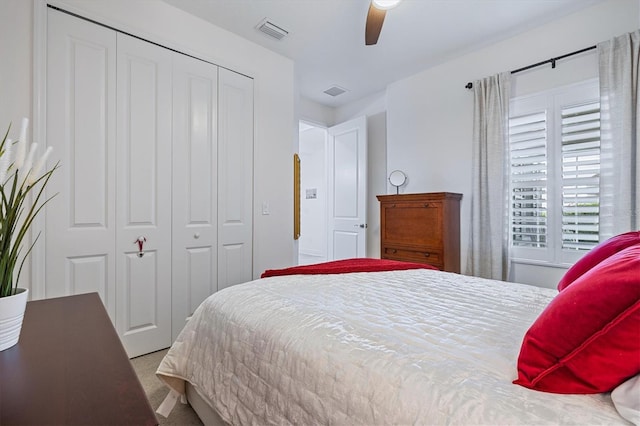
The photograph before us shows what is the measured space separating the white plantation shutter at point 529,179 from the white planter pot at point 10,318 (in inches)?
136

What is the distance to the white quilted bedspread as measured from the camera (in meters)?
0.69

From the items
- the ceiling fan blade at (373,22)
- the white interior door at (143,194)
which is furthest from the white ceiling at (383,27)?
the white interior door at (143,194)

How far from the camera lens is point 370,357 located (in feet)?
2.85

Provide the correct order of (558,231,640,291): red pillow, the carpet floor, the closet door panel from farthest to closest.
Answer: the closet door panel
the carpet floor
(558,231,640,291): red pillow

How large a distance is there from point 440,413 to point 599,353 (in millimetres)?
359

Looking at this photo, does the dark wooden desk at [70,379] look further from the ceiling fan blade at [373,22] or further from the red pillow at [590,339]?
the ceiling fan blade at [373,22]

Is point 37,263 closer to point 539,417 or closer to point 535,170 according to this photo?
point 539,417

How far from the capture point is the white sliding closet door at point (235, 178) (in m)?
2.88

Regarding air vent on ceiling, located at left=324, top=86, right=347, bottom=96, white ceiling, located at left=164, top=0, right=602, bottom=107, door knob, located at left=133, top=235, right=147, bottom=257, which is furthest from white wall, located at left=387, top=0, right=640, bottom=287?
door knob, located at left=133, top=235, right=147, bottom=257

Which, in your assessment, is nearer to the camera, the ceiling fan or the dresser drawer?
the ceiling fan

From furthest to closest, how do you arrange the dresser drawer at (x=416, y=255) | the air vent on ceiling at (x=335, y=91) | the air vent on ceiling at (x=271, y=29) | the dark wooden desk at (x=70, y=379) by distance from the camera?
the air vent on ceiling at (x=335, y=91), the dresser drawer at (x=416, y=255), the air vent on ceiling at (x=271, y=29), the dark wooden desk at (x=70, y=379)

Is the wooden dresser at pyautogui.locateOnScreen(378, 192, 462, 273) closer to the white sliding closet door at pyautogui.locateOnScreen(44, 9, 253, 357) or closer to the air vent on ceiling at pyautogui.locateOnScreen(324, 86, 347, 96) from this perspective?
the white sliding closet door at pyautogui.locateOnScreen(44, 9, 253, 357)

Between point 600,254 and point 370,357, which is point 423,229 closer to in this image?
point 600,254

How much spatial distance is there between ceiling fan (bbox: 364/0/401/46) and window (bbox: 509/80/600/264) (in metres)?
1.68
